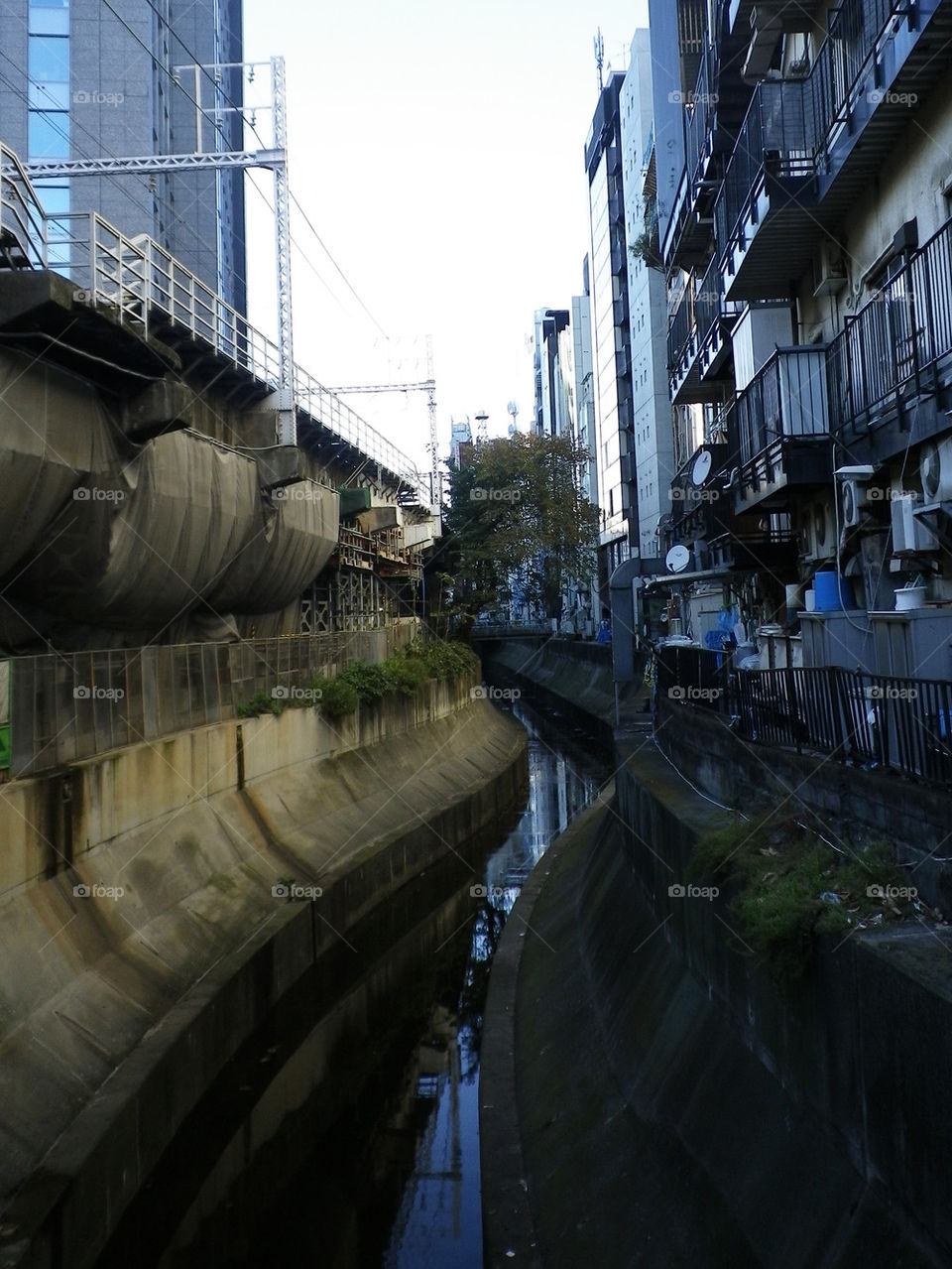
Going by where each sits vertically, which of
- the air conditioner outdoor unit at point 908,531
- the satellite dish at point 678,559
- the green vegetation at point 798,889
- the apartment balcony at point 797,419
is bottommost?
the green vegetation at point 798,889

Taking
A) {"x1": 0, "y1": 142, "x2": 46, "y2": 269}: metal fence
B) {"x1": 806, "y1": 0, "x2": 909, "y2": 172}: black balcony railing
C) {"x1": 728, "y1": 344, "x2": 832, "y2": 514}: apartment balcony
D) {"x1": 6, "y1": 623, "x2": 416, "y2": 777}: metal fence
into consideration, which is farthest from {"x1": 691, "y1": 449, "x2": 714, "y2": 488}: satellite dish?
{"x1": 0, "y1": 142, "x2": 46, "y2": 269}: metal fence

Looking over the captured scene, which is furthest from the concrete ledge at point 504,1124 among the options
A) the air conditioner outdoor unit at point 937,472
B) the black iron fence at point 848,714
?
the air conditioner outdoor unit at point 937,472

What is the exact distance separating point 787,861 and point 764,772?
6.89ft

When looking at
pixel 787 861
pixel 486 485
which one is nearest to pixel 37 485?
pixel 787 861

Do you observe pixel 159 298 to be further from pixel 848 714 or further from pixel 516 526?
pixel 516 526

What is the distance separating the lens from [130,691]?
42.7 ft

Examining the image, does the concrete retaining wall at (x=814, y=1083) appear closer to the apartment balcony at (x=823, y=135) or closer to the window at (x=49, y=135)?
the apartment balcony at (x=823, y=135)

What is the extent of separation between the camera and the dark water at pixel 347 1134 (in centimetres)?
897

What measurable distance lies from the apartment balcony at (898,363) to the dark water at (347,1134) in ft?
28.3

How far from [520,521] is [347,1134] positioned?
3745 centimetres

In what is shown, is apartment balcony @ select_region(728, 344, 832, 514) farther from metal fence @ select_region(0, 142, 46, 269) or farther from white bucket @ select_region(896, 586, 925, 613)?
metal fence @ select_region(0, 142, 46, 269)

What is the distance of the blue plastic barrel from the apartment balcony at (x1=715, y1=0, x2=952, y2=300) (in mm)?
4637

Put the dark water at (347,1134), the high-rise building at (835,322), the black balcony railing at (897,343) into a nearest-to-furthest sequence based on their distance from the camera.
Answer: the dark water at (347,1134) → the black balcony railing at (897,343) → the high-rise building at (835,322)

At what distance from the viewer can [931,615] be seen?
792 centimetres
